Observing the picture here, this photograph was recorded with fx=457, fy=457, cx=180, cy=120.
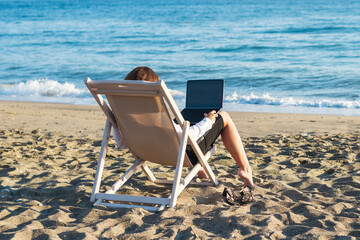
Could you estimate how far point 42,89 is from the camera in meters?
14.4

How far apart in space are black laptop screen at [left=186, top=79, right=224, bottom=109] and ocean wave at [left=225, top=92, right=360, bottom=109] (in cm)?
738

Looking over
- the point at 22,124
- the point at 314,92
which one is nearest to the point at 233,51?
the point at 314,92

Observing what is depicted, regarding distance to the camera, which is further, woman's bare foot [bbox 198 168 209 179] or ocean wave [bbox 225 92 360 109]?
ocean wave [bbox 225 92 360 109]

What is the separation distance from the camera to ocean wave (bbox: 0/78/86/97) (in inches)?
547

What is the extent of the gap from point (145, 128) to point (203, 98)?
1.01 metres

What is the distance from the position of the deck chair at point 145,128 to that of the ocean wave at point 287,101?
801 cm

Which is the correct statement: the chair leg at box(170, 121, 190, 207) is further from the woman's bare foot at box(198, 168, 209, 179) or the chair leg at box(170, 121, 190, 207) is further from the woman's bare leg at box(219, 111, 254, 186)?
the woman's bare foot at box(198, 168, 209, 179)

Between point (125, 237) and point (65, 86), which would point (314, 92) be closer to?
point (65, 86)

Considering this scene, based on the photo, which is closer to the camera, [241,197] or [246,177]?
[241,197]

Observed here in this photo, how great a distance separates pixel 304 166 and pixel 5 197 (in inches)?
118

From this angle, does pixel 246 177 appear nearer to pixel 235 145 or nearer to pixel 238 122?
pixel 235 145

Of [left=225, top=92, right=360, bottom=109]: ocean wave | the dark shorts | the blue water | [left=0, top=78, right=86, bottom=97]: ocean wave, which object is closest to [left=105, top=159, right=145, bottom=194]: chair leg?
the dark shorts

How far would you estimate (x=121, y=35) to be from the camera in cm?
2673

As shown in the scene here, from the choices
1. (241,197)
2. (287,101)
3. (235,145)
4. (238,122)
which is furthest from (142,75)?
(287,101)
